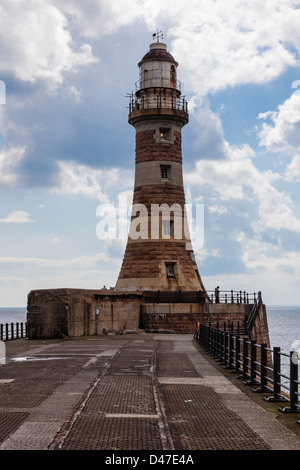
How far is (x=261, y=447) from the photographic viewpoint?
8.09m

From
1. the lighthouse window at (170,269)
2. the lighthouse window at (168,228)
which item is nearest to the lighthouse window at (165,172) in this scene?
the lighthouse window at (168,228)

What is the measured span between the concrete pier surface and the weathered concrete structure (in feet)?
58.9

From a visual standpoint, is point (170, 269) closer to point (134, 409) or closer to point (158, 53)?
point (158, 53)

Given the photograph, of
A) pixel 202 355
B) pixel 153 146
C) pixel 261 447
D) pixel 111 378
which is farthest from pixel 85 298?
pixel 261 447

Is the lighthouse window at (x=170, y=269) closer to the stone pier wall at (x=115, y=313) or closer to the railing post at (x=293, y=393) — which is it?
the stone pier wall at (x=115, y=313)

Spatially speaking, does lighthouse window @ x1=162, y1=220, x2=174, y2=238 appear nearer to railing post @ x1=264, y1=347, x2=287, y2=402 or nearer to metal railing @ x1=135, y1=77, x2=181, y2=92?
metal railing @ x1=135, y1=77, x2=181, y2=92

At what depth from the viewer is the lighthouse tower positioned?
3944cm

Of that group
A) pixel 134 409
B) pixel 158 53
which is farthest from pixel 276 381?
pixel 158 53

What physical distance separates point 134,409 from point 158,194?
29942 mm

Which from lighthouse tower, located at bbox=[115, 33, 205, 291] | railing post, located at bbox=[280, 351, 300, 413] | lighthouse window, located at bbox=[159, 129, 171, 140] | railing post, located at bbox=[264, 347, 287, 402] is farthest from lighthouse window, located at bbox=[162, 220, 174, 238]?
railing post, located at bbox=[280, 351, 300, 413]

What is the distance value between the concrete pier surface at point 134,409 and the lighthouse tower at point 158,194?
21.6m

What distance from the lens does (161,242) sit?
130 ft
